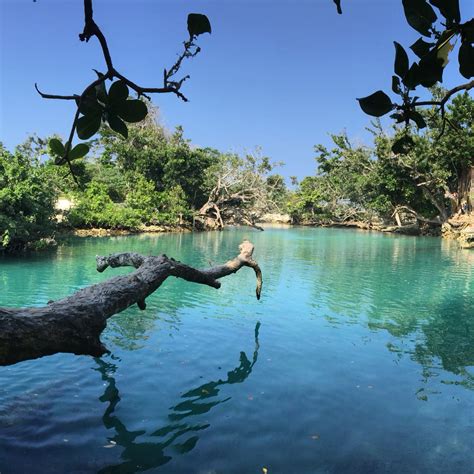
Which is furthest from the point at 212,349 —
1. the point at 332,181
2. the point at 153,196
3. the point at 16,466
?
the point at 332,181

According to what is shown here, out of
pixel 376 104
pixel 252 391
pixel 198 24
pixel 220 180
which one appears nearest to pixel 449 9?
pixel 376 104

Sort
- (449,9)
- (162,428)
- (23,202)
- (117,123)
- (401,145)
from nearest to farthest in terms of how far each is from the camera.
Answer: (449,9) < (117,123) < (401,145) < (162,428) < (23,202)

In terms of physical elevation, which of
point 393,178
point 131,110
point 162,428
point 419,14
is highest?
point 393,178

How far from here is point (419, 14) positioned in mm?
1128

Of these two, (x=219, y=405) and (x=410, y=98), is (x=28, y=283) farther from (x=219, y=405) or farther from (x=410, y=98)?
(x=410, y=98)

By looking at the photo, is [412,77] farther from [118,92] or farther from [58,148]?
[58,148]

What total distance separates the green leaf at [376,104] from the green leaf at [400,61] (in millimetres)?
66

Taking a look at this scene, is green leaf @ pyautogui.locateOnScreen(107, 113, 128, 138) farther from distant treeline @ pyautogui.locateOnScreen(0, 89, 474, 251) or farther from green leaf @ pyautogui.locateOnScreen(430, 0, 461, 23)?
distant treeline @ pyautogui.locateOnScreen(0, 89, 474, 251)

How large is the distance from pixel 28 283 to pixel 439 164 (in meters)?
30.2

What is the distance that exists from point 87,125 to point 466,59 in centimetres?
105

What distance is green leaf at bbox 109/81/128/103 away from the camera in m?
1.24

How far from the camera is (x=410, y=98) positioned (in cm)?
122

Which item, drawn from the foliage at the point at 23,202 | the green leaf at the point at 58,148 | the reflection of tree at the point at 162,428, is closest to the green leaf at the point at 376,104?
the green leaf at the point at 58,148

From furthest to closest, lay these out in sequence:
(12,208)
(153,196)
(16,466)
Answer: (153,196) < (12,208) < (16,466)
